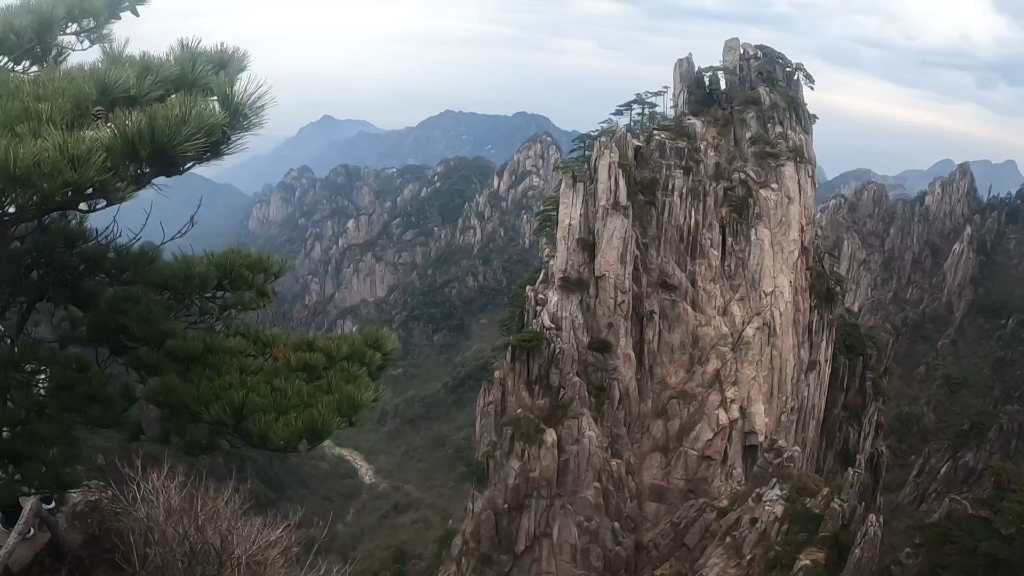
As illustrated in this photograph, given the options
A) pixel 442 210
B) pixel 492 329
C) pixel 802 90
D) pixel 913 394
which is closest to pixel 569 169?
pixel 802 90

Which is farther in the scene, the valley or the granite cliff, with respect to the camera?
the granite cliff

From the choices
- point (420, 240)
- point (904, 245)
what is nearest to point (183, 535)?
point (904, 245)

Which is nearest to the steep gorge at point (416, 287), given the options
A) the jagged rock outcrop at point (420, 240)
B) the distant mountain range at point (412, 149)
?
the jagged rock outcrop at point (420, 240)

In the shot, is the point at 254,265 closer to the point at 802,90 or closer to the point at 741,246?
the point at 741,246

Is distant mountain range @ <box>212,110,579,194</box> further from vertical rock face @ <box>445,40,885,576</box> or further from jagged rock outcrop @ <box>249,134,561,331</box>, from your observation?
vertical rock face @ <box>445,40,885,576</box>

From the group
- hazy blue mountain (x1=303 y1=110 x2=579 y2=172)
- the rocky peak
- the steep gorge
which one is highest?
hazy blue mountain (x1=303 y1=110 x2=579 y2=172)

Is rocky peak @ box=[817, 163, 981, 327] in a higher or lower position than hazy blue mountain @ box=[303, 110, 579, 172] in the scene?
lower

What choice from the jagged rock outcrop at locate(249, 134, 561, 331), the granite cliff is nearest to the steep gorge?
the jagged rock outcrop at locate(249, 134, 561, 331)
